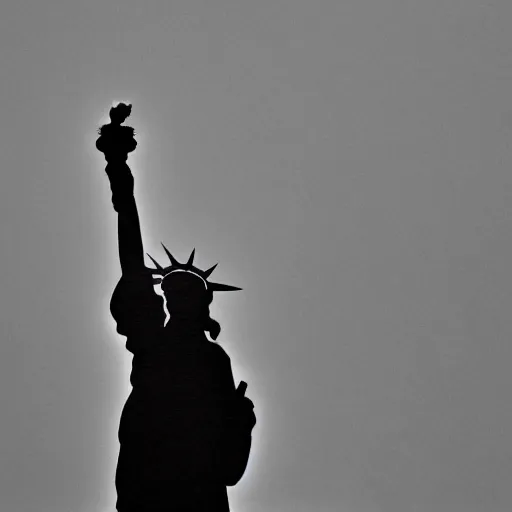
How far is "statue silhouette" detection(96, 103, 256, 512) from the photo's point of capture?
26.5 feet

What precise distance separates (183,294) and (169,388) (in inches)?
31.2

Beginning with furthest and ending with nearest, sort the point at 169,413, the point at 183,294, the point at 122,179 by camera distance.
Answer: the point at 122,179 → the point at 183,294 → the point at 169,413

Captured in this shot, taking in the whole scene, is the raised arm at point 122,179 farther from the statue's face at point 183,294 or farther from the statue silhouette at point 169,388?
the statue's face at point 183,294

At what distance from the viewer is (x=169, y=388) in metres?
8.36

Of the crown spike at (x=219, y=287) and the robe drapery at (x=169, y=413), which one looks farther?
the crown spike at (x=219, y=287)

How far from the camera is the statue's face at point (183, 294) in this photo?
8570mm

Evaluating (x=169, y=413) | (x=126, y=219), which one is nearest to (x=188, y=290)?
(x=126, y=219)

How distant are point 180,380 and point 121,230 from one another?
1352 millimetres

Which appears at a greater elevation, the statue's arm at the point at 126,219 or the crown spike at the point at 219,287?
the statue's arm at the point at 126,219

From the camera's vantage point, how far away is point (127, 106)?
877 cm

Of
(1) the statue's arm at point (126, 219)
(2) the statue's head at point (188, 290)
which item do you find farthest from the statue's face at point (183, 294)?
(1) the statue's arm at point (126, 219)

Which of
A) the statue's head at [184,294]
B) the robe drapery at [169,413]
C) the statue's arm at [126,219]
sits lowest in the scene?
the robe drapery at [169,413]

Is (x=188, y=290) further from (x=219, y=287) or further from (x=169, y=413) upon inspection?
(x=169, y=413)

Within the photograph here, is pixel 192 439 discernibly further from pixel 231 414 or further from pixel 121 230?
pixel 121 230
